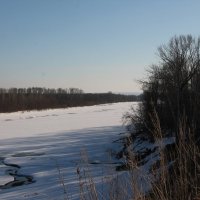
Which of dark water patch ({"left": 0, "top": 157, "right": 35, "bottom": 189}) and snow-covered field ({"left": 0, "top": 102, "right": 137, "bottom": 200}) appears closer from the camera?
snow-covered field ({"left": 0, "top": 102, "right": 137, "bottom": 200})

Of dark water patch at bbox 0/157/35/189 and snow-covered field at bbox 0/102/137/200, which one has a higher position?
snow-covered field at bbox 0/102/137/200

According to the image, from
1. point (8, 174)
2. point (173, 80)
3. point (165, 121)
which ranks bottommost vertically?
point (8, 174)

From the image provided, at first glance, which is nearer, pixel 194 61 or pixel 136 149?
pixel 136 149

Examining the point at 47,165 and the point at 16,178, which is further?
the point at 47,165

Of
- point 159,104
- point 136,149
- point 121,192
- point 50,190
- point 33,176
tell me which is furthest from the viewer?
point 159,104

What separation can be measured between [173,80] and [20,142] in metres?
10.4

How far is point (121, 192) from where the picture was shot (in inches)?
141

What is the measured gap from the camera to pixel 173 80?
24125mm

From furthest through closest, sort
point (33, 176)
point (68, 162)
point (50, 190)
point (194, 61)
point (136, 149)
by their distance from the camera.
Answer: point (194, 61), point (136, 149), point (68, 162), point (33, 176), point (50, 190)

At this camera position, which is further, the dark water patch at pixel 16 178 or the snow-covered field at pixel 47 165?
the dark water patch at pixel 16 178

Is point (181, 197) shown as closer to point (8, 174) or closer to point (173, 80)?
point (8, 174)

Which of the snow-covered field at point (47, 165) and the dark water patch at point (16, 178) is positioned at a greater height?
the snow-covered field at point (47, 165)

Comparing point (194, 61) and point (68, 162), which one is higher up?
point (194, 61)

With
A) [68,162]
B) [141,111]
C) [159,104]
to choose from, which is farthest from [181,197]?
[141,111]
